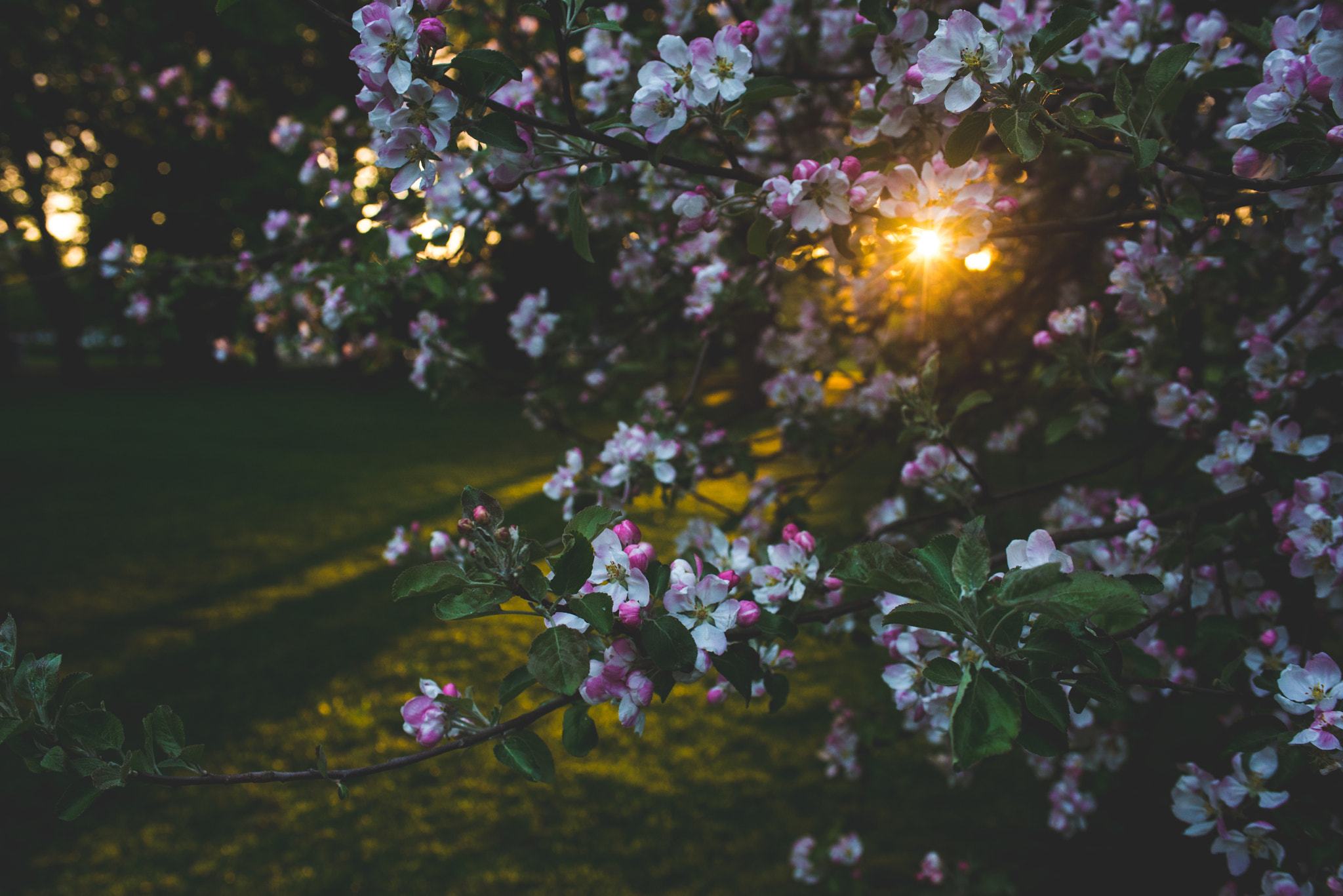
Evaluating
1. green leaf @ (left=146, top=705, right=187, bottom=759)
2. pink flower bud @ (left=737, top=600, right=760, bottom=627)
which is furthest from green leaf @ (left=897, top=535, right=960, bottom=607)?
green leaf @ (left=146, top=705, right=187, bottom=759)

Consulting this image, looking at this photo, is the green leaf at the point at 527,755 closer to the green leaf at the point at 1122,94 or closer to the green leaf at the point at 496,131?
the green leaf at the point at 496,131

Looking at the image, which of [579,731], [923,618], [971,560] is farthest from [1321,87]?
[579,731]

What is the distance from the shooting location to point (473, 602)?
37.6 inches

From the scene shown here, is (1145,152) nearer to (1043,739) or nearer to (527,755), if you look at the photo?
(1043,739)

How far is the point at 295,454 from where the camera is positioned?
11227 millimetres

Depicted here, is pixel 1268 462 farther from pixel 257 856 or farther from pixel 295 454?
pixel 295 454

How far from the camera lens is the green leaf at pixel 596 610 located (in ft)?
3.01

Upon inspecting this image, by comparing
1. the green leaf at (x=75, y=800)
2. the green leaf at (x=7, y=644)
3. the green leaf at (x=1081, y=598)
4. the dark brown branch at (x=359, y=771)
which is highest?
the green leaf at (x=1081, y=598)

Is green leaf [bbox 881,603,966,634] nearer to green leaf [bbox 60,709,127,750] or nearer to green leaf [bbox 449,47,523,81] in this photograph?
green leaf [bbox 449,47,523,81]

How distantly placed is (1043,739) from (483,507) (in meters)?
0.75

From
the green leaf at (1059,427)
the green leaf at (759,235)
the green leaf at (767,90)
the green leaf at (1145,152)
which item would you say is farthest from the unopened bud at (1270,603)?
the green leaf at (767,90)

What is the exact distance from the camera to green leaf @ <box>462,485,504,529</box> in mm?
975

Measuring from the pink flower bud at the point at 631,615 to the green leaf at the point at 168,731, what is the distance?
0.66 metres

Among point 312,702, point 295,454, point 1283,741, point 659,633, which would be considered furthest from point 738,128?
point 295,454
